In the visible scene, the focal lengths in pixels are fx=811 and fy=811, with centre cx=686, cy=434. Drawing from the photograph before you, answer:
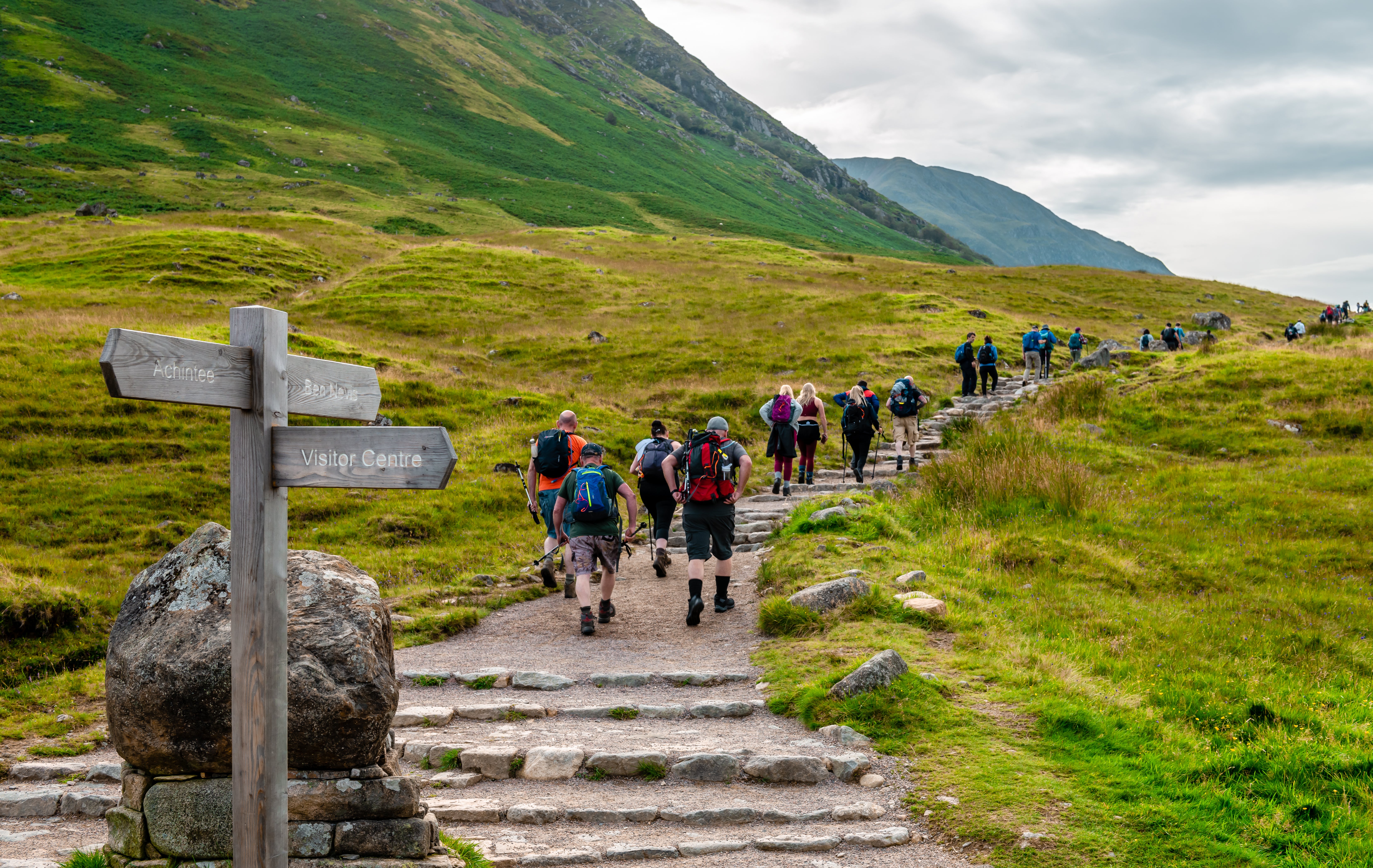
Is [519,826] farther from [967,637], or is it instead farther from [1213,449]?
[1213,449]

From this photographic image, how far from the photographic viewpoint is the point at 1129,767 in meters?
6.78

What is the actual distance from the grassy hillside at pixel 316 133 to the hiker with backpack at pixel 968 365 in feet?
218

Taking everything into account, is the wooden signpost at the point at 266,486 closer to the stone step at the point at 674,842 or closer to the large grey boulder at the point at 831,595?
the stone step at the point at 674,842

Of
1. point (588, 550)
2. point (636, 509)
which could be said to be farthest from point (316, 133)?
point (588, 550)

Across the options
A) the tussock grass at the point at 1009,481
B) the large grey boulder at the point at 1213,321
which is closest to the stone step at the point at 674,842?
the tussock grass at the point at 1009,481

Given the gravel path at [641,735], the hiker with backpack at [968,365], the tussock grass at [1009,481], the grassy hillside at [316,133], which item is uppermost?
the grassy hillside at [316,133]

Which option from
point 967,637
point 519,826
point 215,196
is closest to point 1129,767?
point 967,637

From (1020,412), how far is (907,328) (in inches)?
705

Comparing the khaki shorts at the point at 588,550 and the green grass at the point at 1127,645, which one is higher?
the khaki shorts at the point at 588,550

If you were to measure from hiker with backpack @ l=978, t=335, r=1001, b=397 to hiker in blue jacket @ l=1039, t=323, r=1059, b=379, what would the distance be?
130 inches

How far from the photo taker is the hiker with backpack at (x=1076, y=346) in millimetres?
38000

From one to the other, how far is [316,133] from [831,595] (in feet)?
432

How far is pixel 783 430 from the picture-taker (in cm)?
1889

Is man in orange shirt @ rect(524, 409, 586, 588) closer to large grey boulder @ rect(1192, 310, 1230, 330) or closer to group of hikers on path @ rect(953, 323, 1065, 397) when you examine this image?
group of hikers on path @ rect(953, 323, 1065, 397)
